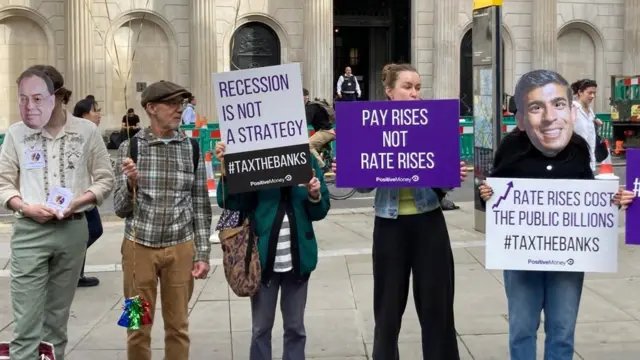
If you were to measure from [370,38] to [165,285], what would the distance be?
94.7 feet

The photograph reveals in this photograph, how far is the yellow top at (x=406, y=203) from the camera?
506cm

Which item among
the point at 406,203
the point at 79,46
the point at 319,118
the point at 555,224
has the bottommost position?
the point at 555,224

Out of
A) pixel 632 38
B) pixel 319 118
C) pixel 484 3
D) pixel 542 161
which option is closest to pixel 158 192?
pixel 542 161

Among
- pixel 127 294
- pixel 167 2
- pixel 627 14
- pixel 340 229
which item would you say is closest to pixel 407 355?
pixel 127 294

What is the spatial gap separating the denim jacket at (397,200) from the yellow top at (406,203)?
2 centimetres

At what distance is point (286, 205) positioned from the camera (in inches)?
199

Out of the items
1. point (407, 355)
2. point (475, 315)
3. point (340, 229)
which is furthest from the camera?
point (340, 229)

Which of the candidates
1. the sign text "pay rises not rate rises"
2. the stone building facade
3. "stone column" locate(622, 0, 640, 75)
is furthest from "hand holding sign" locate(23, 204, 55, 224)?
"stone column" locate(622, 0, 640, 75)

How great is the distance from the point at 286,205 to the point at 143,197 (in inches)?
34.5

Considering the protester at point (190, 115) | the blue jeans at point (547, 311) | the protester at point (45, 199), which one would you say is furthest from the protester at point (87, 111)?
the protester at point (190, 115)

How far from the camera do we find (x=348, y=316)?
730 cm

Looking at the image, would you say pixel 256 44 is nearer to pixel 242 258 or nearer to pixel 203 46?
pixel 203 46

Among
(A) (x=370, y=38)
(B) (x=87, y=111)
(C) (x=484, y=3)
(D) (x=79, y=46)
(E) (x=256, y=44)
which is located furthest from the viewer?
(A) (x=370, y=38)

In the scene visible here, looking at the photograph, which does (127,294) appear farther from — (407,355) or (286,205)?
(407,355)
